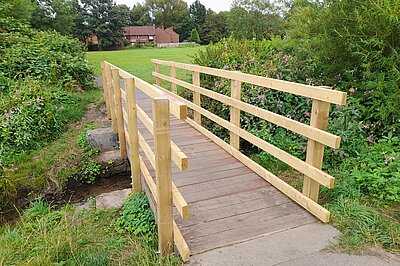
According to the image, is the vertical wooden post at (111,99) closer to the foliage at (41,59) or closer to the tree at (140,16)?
the foliage at (41,59)

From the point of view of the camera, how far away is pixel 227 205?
3051mm

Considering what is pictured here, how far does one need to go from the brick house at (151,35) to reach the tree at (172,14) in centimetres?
228

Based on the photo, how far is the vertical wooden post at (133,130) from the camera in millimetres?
3506

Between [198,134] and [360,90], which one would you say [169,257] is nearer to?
[198,134]

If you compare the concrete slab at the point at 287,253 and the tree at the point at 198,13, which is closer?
the concrete slab at the point at 287,253

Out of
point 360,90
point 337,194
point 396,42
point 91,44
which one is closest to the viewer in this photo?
point 337,194

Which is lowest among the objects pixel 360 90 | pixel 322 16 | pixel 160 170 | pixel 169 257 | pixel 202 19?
pixel 169 257

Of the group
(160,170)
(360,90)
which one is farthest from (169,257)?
(360,90)

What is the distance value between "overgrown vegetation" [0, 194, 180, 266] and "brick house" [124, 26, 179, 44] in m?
65.2

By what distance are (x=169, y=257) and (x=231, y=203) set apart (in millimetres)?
890

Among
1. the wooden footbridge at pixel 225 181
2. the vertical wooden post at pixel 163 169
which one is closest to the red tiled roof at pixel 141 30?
the wooden footbridge at pixel 225 181

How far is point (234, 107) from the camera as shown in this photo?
407 cm

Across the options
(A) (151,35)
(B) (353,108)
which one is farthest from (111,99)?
(A) (151,35)

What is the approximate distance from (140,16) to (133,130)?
243 ft
